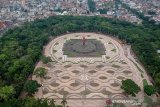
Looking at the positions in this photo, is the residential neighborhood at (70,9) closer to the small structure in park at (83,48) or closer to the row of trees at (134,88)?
the small structure in park at (83,48)

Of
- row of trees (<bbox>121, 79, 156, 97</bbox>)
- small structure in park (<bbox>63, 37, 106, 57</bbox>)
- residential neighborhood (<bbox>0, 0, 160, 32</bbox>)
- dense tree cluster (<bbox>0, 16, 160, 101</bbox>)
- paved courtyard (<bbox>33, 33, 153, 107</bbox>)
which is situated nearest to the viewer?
row of trees (<bbox>121, 79, 156, 97</bbox>)

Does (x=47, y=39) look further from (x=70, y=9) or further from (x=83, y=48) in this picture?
(x=70, y=9)

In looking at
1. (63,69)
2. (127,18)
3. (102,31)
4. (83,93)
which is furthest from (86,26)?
(83,93)

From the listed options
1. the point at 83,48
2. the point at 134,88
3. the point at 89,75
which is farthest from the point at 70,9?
the point at 134,88

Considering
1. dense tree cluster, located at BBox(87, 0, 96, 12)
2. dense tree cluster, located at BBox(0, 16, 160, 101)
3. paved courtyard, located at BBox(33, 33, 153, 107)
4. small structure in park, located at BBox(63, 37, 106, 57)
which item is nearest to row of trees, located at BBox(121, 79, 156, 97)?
paved courtyard, located at BBox(33, 33, 153, 107)

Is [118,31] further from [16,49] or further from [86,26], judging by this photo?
[16,49]

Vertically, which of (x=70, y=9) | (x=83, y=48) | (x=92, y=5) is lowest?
(x=83, y=48)

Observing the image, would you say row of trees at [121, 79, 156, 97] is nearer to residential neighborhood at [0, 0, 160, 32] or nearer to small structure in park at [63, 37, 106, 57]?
small structure in park at [63, 37, 106, 57]
